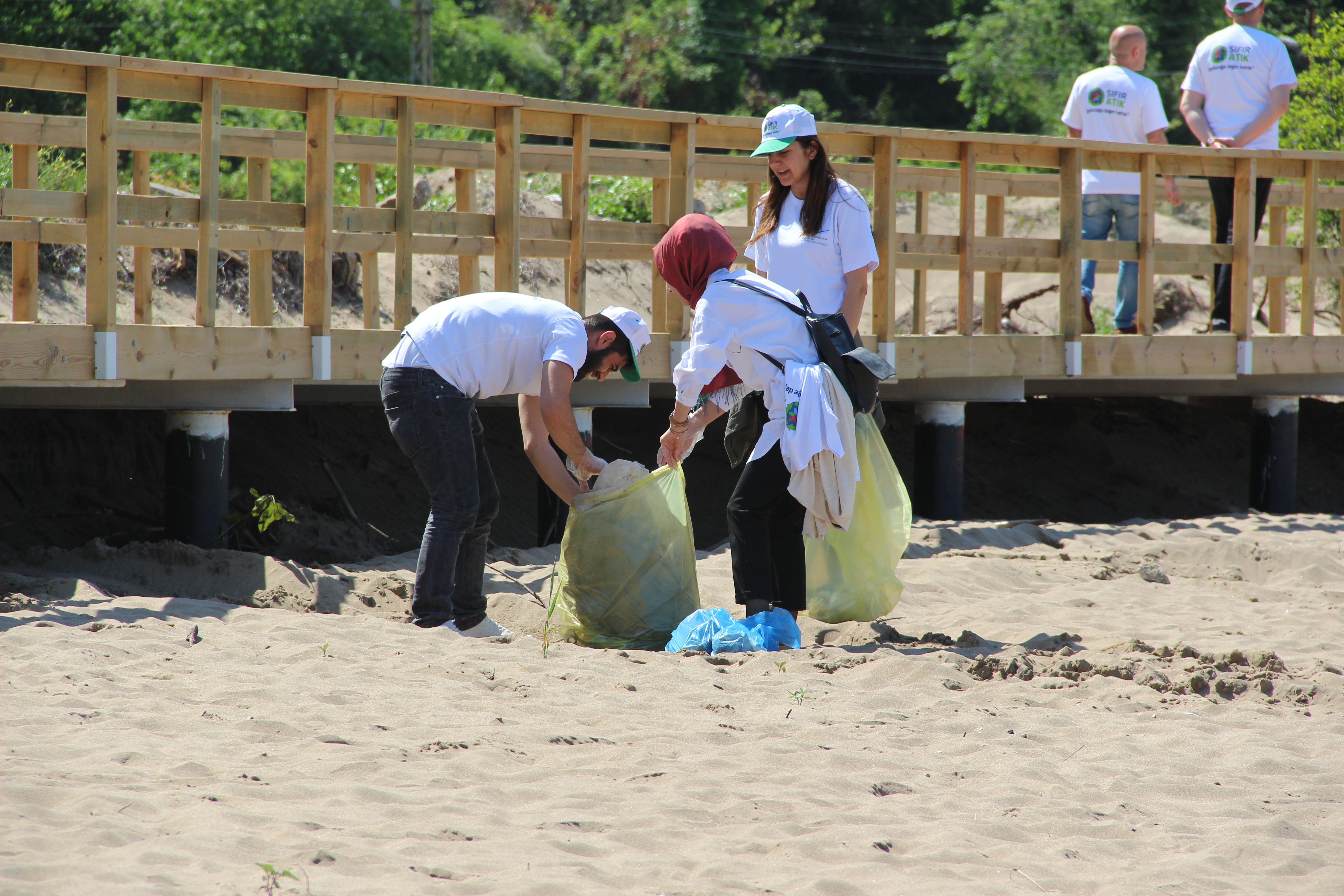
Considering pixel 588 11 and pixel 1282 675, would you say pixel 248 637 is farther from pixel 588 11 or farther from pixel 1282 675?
pixel 588 11

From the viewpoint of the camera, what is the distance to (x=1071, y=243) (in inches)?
290

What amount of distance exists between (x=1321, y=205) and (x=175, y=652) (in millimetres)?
8197

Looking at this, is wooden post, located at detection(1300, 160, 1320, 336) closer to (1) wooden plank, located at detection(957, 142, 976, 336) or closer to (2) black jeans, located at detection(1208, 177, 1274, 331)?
(2) black jeans, located at detection(1208, 177, 1274, 331)

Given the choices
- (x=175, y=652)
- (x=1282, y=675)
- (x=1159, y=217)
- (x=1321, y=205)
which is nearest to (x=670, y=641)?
(x=175, y=652)

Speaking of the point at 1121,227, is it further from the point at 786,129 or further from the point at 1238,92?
the point at 786,129

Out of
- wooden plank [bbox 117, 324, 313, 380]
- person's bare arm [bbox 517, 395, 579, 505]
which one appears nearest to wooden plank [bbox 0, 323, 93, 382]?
wooden plank [bbox 117, 324, 313, 380]

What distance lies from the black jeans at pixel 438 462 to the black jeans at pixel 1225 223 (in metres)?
5.74

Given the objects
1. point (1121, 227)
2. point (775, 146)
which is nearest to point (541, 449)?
point (775, 146)

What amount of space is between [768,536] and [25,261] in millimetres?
4103

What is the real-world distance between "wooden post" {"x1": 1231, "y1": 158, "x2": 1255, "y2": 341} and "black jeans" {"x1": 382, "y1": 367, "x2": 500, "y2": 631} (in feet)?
18.4

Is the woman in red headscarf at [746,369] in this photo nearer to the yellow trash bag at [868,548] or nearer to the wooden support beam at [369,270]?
the yellow trash bag at [868,548]

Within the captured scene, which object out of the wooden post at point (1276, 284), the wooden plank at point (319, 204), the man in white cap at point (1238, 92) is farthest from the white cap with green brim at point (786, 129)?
the wooden post at point (1276, 284)

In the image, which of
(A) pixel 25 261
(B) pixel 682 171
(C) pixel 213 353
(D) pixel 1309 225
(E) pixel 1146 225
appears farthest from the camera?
(D) pixel 1309 225

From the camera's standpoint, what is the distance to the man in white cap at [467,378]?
14.0ft
